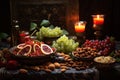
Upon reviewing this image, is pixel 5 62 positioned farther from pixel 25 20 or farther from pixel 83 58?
pixel 25 20

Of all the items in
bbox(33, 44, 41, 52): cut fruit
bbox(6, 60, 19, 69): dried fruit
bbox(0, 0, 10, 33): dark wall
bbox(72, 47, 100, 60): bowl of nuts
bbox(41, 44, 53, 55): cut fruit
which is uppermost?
bbox(0, 0, 10, 33): dark wall

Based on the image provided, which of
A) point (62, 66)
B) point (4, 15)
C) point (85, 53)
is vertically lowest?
point (62, 66)

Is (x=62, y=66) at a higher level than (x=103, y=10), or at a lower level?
lower

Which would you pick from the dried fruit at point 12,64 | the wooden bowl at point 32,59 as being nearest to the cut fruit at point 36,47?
the wooden bowl at point 32,59

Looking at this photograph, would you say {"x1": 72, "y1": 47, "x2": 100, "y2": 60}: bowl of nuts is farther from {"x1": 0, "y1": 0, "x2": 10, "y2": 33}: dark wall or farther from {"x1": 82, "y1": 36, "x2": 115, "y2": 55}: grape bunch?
{"x1": 0, "y1": 0, "x2": 10, "y2": 33}: dark wall

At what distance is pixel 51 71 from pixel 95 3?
236 cm

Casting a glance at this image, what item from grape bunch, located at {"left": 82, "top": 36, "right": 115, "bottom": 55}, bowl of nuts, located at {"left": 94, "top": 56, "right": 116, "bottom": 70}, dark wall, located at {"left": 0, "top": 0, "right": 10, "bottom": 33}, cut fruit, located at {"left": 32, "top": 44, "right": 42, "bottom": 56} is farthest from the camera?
dark wall, located at {"left": 0, "top": 0, "right": 10, "bottom": 33}

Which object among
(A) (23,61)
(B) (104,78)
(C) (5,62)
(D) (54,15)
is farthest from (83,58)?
(D) (54,15)

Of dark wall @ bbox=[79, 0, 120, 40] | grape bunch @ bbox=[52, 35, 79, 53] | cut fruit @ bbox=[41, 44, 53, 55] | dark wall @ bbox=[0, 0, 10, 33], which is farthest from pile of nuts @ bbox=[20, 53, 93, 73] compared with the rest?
dark wall @ bbox=[0, 0, 10, 33]

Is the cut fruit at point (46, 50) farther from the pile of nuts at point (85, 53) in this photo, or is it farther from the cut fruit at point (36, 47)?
the pile of nuts at point (85, 53)

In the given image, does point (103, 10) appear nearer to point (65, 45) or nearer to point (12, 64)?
point (65, 45)

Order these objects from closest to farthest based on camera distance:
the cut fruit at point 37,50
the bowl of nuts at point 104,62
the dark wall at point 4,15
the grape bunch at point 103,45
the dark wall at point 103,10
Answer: the bowl of nuts at point 104,62 < the cut fruit at point 37,50 < the grape bunch at point 103,45 < the dark wall at point 103,10 < the dark wall at point 4,15

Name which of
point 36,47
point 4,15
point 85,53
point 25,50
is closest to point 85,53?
point 85,53

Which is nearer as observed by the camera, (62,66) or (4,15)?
(62,66)
